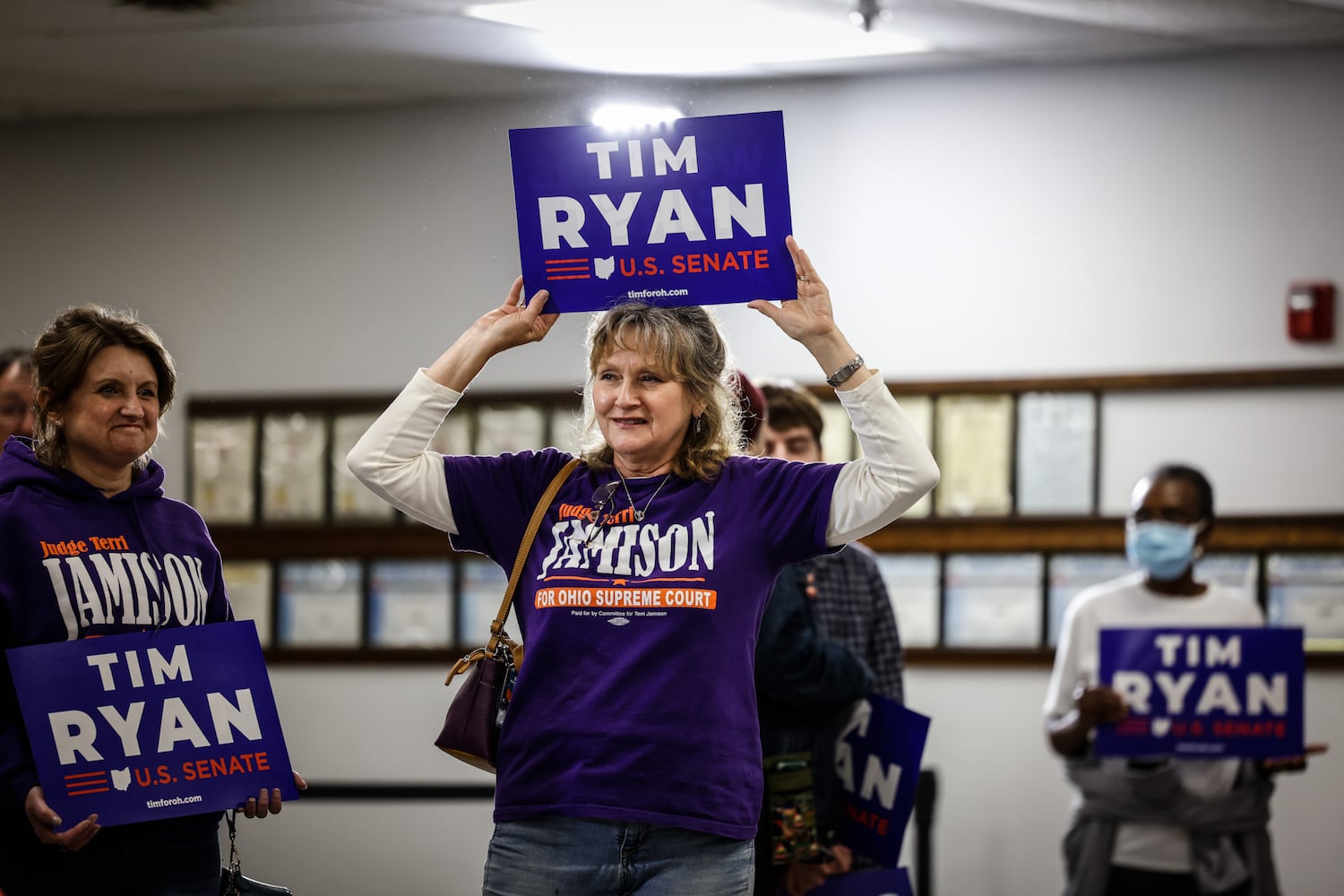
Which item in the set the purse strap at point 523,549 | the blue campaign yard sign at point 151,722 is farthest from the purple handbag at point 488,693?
the blue campaign yard sign at point 151,722

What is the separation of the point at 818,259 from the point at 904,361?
0.44 m

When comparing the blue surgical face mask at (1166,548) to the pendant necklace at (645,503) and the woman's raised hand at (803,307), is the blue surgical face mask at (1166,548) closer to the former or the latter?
the woman's raised hand at (803,307)

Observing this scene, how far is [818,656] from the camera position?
245 centimetres

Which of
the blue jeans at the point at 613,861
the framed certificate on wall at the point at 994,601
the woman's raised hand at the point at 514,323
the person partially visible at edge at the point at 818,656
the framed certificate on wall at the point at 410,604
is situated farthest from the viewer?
the framed certificate on wall at the point at 410,604

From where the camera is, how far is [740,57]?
4.05 m

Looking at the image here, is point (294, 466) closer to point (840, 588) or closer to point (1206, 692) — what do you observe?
point (840, 588)

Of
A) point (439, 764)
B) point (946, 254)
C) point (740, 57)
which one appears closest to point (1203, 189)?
point (946, 254)

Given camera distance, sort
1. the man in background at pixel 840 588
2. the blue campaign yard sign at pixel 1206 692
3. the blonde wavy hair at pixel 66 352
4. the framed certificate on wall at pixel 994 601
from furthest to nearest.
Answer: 1. the framed certificate on wall at pixel 994 601
2. the blue campaign yard sign at pixel 1206 692
3. the man in background at pixel 840 588
4. the blonde wavy hair at pixel 66 352

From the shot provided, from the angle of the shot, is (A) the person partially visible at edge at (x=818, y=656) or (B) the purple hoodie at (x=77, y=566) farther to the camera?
(A) the person partially visible at edge at (x=818, y=656)

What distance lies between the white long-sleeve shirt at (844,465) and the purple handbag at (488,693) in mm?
143

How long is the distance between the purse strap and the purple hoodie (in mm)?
546

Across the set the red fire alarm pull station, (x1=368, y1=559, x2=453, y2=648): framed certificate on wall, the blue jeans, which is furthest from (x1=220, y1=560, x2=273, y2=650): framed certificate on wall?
the red fire alarm pull station

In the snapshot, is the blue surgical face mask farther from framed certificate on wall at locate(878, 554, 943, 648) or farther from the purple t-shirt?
the purple t-shirt

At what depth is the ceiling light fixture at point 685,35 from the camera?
12.3ft
